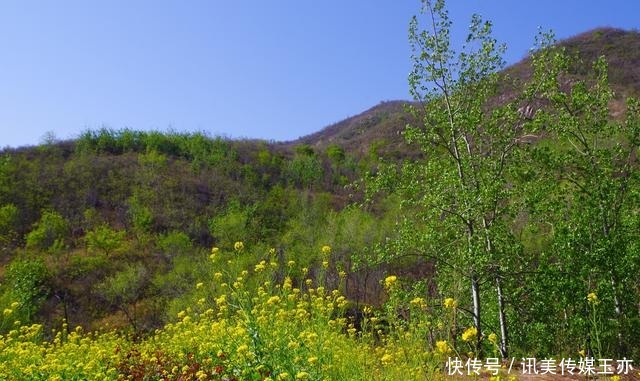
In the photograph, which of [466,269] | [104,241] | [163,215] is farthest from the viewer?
[163,215]

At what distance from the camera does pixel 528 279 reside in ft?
34.9

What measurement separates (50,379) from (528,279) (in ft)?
27.8

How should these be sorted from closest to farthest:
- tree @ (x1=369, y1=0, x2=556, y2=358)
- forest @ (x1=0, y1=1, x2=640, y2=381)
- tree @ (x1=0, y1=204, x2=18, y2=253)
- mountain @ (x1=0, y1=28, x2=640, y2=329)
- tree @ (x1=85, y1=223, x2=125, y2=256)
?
forest @ (x1=0, y1=1, x2=640, y2=381) → tree @ (x1=369, y1=0, x2=556, y2=358) → mountain @ (x1=0, y1=28, x2=640, y2=329) → tree @ (x1=85, y1=223, x2=125, y2=256) → tree @ (x1=0, y1=204, x2=18, y2=253)

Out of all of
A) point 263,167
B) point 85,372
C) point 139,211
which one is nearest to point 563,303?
point 85,372

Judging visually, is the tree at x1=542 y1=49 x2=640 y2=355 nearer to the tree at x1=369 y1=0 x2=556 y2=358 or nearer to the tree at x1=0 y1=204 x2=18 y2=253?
the tree at x1=369 y1=0 x2=556 y2=358

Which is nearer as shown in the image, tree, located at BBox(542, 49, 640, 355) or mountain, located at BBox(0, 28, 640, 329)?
tree, located at BBox(542, 49, 640, 355)

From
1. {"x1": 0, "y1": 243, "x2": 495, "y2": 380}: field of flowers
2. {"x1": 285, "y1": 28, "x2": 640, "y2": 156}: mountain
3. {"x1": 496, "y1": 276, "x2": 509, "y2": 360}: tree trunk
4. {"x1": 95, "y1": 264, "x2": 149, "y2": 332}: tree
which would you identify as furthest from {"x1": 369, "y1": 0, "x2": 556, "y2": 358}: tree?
{"x1": 285, "y1": 28, "x2": 640, "y2": 156}: mountain

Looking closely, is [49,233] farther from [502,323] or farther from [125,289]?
[502,323]

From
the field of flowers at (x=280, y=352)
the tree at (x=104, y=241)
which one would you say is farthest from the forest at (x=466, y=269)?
the tree at (x=104, y=241)

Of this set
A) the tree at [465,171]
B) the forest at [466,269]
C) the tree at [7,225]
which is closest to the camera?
the forest at [466,269]

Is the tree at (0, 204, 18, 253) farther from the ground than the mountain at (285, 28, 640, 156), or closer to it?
closer to it

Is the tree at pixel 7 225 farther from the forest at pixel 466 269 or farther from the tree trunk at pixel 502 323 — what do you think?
the tree trunk at pixel 502 323

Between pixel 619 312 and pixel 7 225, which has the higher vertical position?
pixel 7 225

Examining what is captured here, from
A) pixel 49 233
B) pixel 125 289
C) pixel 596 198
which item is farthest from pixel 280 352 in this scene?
pixel 49 233
